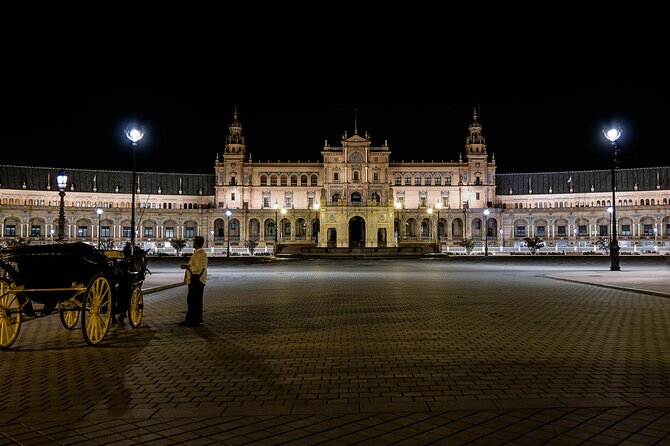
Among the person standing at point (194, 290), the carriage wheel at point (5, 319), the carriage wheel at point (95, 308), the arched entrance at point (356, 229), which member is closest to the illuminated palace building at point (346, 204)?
the arched entrance at point (356, 229)

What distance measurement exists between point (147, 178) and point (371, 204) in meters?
49.4

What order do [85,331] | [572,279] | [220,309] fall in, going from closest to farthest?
[85,331], [220,309], [572,279]

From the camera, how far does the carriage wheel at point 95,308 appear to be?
9555 millimetres

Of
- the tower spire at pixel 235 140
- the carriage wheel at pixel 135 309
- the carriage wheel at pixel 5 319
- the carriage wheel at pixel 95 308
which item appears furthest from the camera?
the tower spire at pixel 235 140

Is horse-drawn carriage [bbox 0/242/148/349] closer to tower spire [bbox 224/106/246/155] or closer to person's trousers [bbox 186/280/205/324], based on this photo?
person's trousers [bbox 186/280/205/324]

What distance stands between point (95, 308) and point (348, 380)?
4996mm

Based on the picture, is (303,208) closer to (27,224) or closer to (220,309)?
(27,224)

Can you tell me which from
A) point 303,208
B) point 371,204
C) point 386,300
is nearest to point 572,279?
point 386,300

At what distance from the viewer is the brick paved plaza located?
5.47 metres

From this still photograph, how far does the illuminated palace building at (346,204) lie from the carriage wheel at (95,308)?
278 ft

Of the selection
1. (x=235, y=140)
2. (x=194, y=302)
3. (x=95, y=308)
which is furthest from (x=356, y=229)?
(x=95, y=308)

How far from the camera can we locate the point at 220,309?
594 inches

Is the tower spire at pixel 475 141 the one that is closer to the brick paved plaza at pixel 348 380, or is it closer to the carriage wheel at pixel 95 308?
the brick paved plaza at pixel 348 380

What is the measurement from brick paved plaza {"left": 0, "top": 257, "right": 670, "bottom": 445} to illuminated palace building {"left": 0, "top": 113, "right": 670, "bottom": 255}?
272 ft
